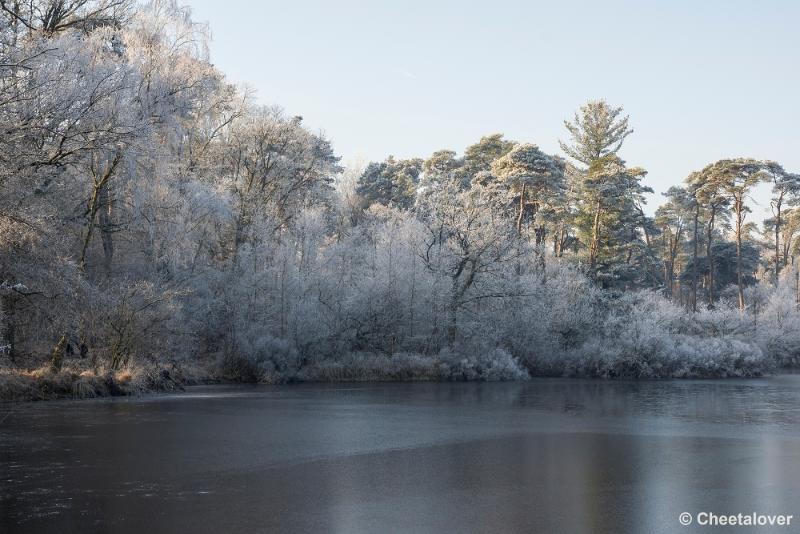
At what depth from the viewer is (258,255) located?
131ft

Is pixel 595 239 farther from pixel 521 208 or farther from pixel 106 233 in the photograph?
pixel 106 233

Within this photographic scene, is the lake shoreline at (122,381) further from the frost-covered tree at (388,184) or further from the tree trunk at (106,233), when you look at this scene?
the frost-covered tree at (388,184)

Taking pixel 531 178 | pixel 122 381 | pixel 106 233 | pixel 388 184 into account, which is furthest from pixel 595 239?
pixel 122 381

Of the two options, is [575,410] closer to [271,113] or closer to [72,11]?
[72,11]

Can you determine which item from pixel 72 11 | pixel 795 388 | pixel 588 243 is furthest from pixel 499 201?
pixel 72 11

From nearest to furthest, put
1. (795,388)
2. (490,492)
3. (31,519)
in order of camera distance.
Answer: (31,519)
(490,492)
(795,388)

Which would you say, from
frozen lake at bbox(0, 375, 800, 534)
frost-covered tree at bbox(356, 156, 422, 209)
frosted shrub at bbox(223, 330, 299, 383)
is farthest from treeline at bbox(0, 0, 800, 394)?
frost-covered tree at bbox(356, 156, 422, 209)

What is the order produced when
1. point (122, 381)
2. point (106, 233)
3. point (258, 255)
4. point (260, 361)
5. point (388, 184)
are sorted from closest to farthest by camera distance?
point (122, 381) < point (106, 233) < point (260, 361) < point (258, 255) < point (388, 184)

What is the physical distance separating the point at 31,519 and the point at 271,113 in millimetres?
37113

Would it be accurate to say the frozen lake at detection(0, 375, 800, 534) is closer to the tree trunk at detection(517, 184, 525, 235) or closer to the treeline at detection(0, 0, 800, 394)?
the treeline at detection(0, 0, 800, 394)

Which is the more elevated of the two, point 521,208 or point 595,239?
point 521,208

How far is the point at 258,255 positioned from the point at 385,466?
27440 mm

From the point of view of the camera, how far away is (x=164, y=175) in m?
36.1

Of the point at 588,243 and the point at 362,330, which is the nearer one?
the point at 362,330
